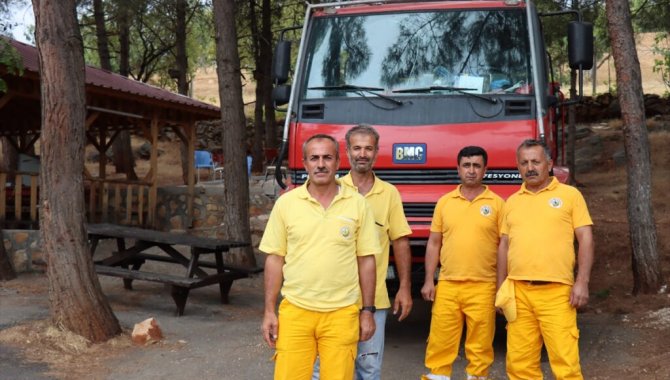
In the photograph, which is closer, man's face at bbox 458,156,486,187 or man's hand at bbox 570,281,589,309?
man's hand at bbox 570,281,589,309

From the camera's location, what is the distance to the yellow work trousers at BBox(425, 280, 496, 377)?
5.06 metres

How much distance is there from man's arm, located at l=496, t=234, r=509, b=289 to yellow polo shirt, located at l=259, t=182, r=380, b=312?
4.43 feet

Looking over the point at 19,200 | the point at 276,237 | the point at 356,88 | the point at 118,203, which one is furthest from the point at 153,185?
the point at 276,237

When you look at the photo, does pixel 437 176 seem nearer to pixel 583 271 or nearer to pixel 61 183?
pixel 583 271

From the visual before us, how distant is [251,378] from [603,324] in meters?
3.74

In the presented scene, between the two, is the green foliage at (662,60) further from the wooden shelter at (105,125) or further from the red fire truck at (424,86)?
the red fire truck at (424,86)

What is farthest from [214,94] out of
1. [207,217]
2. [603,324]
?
[603,324]

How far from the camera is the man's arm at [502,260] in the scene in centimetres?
492

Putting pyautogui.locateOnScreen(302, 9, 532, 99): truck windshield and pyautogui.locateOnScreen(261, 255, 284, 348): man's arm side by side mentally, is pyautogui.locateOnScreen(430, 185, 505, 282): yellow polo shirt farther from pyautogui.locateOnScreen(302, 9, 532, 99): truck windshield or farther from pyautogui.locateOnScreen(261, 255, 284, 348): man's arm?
pyautogui.locateOnScreen(261, 255, 284, 348): man's arm

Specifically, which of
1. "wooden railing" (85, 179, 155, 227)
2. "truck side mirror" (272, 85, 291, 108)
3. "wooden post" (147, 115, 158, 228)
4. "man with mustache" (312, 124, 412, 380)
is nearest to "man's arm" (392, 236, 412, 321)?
"man with mustache" (312, 124, 412, 380)

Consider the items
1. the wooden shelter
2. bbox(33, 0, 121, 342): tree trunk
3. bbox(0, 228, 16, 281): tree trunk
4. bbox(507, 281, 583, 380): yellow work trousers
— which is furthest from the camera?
the wooden shelter

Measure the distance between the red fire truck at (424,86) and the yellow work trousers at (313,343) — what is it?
89.8 inches

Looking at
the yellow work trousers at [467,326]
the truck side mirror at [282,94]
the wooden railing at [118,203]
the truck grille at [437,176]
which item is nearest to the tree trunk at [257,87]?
the wooden railing at [118,203]

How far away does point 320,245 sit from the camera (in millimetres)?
3742
